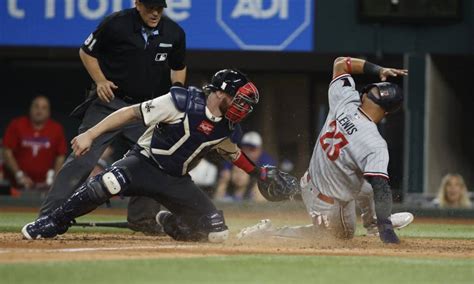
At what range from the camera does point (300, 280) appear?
626 centimetres

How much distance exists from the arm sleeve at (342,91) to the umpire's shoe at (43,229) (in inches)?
81.3

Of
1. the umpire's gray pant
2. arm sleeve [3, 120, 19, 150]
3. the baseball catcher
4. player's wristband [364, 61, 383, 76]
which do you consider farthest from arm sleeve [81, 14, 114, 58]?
arm sleeve [3, 120, 19, 150]

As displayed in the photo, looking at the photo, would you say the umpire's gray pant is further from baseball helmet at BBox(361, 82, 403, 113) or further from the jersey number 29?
baseball helmet at BBox(361, 82, 403, 113)

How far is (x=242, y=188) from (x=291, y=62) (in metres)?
2.49

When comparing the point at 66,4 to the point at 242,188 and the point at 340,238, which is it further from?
the point at 340,238

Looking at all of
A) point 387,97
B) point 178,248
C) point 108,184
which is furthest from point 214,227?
point 387,97

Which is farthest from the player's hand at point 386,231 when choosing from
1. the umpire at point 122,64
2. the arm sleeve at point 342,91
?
the umpire at point 122,64

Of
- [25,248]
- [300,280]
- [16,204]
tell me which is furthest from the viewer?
[16,204]

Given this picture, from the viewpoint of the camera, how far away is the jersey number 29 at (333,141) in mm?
8375

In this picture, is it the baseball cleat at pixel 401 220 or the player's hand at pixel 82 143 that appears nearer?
the player's hand at pixel 82 143

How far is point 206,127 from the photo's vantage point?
311 inches

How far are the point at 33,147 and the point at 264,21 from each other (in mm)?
2836

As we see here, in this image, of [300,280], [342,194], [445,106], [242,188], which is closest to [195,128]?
[342,194]

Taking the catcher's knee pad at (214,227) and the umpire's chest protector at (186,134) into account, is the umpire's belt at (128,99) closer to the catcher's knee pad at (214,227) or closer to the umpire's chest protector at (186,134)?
the umpire's chest protector at (186,134)
